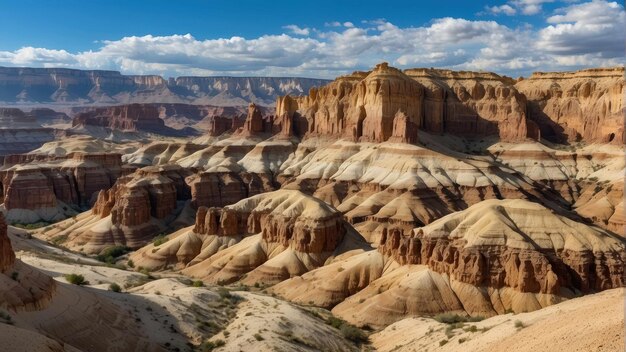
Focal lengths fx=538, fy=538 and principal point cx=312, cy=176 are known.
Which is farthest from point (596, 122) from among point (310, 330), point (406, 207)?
point (310, 330)

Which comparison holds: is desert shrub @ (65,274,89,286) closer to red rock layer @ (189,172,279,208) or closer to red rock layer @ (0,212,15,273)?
red rock layer @ (0,212,15,273)

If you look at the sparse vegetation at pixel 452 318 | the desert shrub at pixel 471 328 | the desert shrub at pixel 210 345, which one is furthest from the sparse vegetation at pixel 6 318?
the sparse vegetation at pixel 452 318

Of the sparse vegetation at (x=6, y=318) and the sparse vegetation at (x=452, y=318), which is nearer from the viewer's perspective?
the sparse vegetation at (x=6, y=318)

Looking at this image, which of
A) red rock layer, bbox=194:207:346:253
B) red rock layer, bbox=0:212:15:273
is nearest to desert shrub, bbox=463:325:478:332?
red rock layer, bbox=0:212:15:273

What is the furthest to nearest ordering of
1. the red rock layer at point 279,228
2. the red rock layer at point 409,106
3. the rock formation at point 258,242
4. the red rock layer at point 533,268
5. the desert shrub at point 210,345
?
1. the red rock layer at point 409,106
2. the red rock layer at point 279,228
3. the rock formation at point 258,242
4. the red rock layer at point 533,268
5. the desert shrub at point 210,345

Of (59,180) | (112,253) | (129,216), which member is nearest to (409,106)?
(129,216)

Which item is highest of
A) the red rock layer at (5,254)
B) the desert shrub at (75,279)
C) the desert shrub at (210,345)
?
the red rock layer at (5,254)

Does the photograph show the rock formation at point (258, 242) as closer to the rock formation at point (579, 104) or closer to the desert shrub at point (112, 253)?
the desert shrub at point (112, 253)
